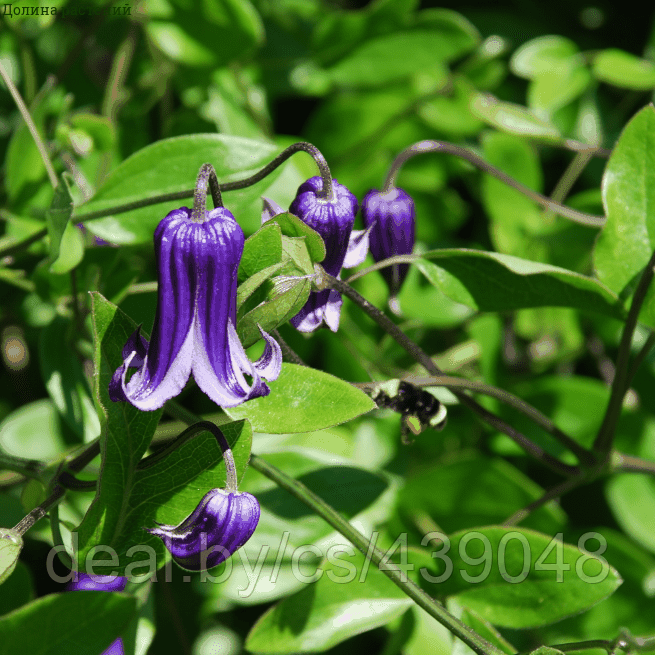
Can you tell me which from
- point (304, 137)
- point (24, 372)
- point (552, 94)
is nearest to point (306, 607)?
point (24, 372)

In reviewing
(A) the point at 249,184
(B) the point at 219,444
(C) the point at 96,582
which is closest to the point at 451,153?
(A) the point at 249,184

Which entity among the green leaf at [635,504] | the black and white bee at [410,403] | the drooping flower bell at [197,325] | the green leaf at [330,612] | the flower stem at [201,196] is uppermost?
the flower stem at [201,196]

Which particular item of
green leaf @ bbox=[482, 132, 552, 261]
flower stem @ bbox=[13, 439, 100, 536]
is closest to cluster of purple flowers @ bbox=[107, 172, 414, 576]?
flower stem @ bbox=[13, 439, 100, 536]

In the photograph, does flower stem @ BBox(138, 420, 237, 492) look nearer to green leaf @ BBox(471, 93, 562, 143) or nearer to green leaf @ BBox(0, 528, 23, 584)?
green leaf @ BBox(0, 528, 23, 584)

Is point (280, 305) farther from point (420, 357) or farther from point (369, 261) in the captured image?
point (369, 261)

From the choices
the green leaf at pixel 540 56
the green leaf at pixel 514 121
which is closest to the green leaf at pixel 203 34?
the green leaf at pixel 514 121

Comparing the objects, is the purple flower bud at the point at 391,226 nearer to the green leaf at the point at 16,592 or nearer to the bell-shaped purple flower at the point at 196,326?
the bell-shaped purple flower at the point at 196,326

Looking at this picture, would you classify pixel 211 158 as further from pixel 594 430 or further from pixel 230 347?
pixel 594 430
